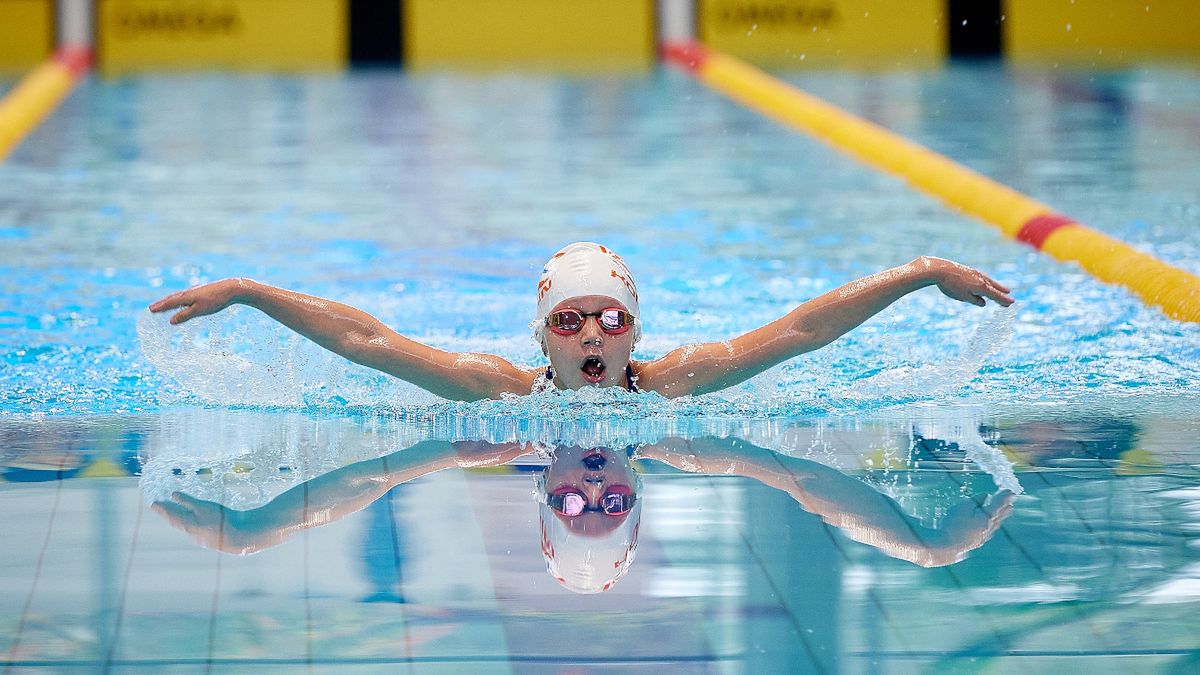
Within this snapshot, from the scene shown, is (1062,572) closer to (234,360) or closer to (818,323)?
(818,323)

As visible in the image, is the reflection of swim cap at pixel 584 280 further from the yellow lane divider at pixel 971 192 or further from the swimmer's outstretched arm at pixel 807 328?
the yellow lane divider at pixel 971 192

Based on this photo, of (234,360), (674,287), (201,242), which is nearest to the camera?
(234,360)

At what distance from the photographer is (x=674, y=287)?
593 cm

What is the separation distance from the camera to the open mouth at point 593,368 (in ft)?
11.9

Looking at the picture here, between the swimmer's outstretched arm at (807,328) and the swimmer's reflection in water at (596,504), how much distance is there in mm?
292

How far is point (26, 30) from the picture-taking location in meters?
15.5

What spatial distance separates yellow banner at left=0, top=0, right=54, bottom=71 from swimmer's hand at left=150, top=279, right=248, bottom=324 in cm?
1278

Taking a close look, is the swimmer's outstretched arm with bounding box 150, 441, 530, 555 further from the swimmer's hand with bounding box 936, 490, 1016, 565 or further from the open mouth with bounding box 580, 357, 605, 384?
the swimmer's hand with bounding box 936, 490, 1016, 565

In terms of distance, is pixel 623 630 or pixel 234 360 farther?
pixel 234 360

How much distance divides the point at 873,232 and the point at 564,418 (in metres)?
3.54

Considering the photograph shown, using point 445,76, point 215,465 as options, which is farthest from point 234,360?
A: point 445,76

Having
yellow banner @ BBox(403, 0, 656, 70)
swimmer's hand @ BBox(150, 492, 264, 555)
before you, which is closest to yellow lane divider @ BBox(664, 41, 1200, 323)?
yellow banner @ BBox(403, 0, 656, 70)

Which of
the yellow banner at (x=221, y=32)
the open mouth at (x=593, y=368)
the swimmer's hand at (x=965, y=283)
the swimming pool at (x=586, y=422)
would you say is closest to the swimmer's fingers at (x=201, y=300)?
the swimming pool at (x=586, y=422)

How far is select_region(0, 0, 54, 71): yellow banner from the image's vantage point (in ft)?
50.5
